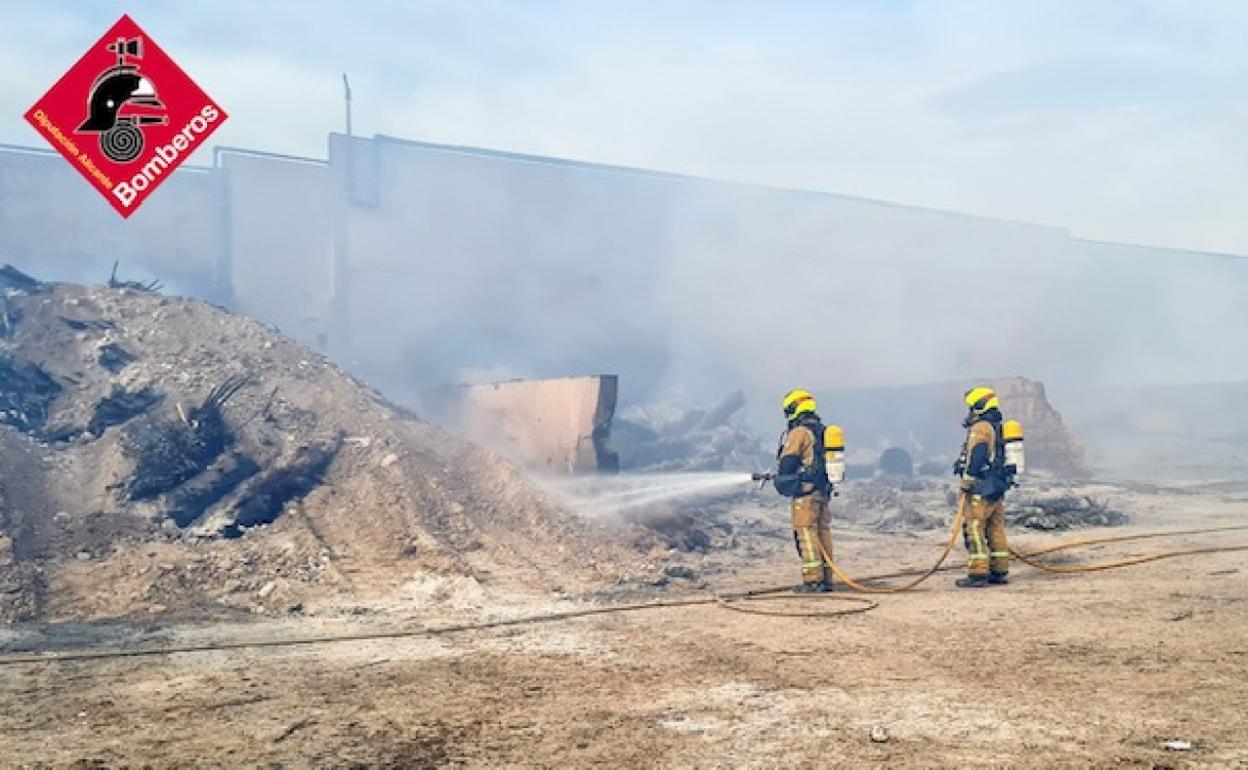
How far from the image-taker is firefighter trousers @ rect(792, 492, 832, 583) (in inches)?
293

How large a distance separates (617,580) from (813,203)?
21.5 meters

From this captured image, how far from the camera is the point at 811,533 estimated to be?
7469 millimetres

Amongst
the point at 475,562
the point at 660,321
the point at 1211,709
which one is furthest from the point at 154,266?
the point at 1211,709

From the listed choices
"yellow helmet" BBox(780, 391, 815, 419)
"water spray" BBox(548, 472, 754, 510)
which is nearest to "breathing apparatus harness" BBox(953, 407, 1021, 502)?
"yellow helmet" BBox(780, 391, 815, 419)

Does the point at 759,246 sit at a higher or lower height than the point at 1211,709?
higher

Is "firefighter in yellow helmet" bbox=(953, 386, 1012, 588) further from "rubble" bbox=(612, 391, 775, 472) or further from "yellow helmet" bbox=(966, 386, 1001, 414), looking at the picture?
"rubble" bbox=(612, 391, 775, 472)

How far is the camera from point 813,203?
90.3 ft

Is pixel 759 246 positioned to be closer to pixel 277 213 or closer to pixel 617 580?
pixel 277 213

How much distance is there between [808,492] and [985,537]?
161 cm

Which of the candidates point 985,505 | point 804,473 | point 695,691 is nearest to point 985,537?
point 985,505

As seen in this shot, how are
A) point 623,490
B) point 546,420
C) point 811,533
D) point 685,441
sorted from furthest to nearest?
point 685,441
point 546,420
point 623,490
point 811,533

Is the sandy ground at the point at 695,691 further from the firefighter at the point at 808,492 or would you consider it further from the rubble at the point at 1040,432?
the rubble at the point at 1040,432

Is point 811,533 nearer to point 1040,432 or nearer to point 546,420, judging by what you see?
point 546,420

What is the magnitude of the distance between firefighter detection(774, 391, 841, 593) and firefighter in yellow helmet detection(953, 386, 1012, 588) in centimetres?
119
